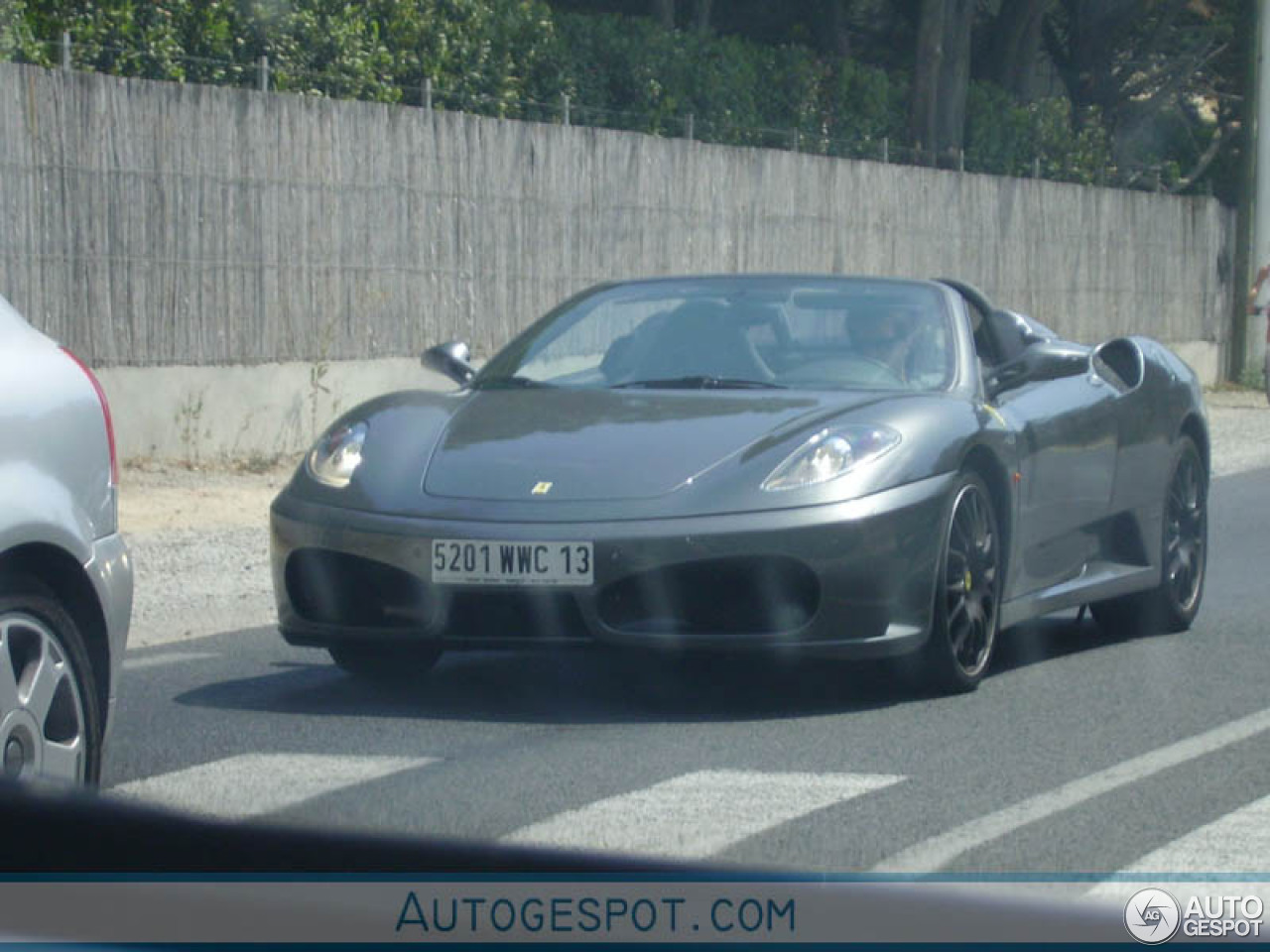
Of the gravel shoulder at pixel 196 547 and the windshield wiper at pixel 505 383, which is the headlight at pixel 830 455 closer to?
the windshield wiper at pixel 505 383

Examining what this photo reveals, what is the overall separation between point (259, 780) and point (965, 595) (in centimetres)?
230

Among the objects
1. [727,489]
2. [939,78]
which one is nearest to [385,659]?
[727,489]

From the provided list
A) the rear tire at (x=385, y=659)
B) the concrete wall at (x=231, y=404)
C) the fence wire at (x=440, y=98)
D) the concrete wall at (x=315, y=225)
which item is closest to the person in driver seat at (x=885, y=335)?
the rear tire at (x=385, y=659)

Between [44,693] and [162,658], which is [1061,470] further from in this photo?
[44,693]

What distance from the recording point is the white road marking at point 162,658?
7566 millimetres

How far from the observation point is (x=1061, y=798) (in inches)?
208

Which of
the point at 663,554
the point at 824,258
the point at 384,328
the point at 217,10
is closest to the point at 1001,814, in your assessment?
the point at 663,554

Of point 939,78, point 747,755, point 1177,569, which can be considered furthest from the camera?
point 939,78

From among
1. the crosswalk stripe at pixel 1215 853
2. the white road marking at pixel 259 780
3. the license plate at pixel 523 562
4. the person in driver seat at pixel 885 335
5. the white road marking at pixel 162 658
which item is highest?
the person in driver seat at pixel 885 335

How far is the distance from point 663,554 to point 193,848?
4.45 metres

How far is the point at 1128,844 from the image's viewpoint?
4.76m

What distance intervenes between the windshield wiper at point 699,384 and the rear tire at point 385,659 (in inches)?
43.0

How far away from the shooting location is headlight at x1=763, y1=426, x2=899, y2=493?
21.1 ft

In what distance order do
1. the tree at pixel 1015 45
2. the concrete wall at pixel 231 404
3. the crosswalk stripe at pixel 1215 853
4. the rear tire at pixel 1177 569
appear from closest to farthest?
the crosswalk stripe at pixel 1215 853, the rear tire at pixel 1177 569, the concrete wall at pixel 231 404, the tree at pixel 1015 45
